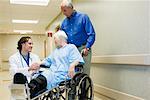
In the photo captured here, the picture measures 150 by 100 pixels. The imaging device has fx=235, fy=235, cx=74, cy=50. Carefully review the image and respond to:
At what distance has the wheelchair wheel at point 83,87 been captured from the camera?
2.29m

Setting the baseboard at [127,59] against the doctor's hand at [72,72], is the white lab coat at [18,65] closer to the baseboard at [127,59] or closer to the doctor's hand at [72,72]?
the doctor's hand at [72,72]

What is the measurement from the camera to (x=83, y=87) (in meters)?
2.46

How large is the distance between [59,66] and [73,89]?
1.20ft

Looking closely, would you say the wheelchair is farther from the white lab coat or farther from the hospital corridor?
the white lab coat

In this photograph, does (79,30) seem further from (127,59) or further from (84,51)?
(127,59)

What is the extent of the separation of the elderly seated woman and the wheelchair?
50 mm

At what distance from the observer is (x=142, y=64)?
2.51 m

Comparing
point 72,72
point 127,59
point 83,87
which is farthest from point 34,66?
point 127,59

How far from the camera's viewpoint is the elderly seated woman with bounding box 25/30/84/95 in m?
2.32

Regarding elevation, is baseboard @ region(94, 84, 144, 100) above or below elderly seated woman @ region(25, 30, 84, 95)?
below

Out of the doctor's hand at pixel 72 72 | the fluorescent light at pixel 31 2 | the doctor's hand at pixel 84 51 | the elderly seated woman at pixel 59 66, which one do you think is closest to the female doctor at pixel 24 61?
the elderly seated woman at pixel 59 66

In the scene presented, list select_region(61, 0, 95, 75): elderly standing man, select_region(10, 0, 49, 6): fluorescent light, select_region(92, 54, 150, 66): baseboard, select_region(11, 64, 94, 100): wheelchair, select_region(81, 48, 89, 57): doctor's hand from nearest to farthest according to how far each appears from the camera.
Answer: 1. select_region(11, 64, 94, 100): wheelchair
2. select_region(92, 54, 150, 66): baseboard
3. select_region(81, 48, 89, 57): doctor's hand
4. select_region(61, 0, 95, 75): elderly standing man
5. select_region(10, 0, 49, 6): fluorescent light

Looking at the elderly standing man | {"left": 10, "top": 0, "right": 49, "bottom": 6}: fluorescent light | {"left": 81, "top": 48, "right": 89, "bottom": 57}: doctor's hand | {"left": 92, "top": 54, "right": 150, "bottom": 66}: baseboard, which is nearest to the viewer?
{"left": 92, "top": 54, "right": 150, "bottom": 66}: baseboard

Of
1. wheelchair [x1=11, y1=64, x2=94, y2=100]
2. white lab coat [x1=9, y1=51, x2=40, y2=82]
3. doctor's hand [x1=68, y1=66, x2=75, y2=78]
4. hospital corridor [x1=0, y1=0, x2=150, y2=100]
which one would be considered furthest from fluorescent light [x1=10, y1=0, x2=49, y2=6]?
doctor's hand [x1=68, y1=66, x2=75, y2=78]
